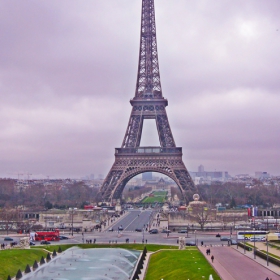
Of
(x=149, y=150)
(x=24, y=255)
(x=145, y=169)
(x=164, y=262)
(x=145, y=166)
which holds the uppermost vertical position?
(x=149, y=150)

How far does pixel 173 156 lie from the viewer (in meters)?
A: 110

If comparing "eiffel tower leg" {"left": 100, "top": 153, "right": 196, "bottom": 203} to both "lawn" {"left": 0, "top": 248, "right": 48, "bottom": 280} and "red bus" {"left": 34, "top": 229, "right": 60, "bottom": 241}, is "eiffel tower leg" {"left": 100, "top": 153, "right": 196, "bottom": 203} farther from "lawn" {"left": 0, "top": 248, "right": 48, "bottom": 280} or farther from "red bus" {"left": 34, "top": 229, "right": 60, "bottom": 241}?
"lawn" {"left": 0, "top": 248, "right": 48, "bottom": 280}

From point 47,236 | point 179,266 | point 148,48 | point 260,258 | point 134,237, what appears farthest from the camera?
point 148,48

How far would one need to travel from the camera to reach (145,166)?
113m

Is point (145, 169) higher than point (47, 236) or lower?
higher

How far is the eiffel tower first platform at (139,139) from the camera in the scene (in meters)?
110

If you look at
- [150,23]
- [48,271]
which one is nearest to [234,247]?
[48,271]

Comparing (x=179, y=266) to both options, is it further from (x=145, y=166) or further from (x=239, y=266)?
(x=145, y=166)

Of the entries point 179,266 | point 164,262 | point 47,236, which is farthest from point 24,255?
point 47,236

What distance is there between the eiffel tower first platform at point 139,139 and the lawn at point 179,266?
53.4 meters

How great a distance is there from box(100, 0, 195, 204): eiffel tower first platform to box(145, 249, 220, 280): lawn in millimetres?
53444

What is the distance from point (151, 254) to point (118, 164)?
55152mm

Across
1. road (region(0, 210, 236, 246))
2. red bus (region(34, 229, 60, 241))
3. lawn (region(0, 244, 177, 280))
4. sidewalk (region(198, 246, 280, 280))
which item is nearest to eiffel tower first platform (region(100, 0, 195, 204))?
road (region(0, 210, 236, 246))

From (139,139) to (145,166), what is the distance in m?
5.65
